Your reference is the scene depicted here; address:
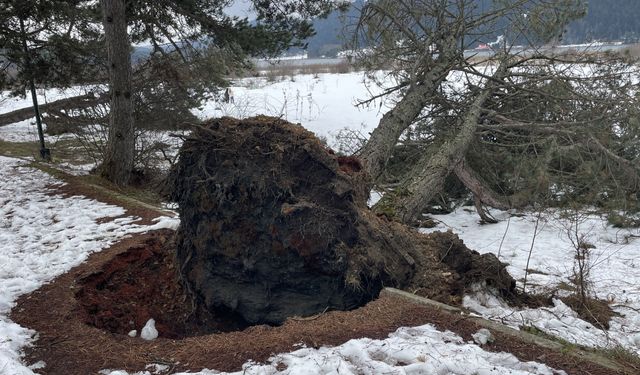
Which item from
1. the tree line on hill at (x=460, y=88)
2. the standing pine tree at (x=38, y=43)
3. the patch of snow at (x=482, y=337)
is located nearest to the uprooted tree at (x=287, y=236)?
the patch of snow at (x=482, y=337)

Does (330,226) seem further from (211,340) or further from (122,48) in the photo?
(122,48)

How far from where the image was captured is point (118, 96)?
785 cm

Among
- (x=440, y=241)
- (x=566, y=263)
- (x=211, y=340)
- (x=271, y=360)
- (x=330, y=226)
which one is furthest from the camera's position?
(x=566, y=263)

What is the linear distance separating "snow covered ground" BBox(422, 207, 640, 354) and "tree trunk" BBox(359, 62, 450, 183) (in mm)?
1643

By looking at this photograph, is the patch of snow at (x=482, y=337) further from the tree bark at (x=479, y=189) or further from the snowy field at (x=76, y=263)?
the tree bark at (x=479, y=189)

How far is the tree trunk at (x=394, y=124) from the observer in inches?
239

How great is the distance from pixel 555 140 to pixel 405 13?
9.61 feet

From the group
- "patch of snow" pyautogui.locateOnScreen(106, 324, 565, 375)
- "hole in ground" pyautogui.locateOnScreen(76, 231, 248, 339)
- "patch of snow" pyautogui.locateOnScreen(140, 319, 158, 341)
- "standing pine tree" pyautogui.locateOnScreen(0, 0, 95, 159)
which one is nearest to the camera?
"patch of snow" pyautogui.locateOnScreen(106, 324, 565, 375)

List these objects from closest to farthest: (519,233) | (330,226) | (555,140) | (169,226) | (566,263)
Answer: (330,226)
(169,226)
(566,263)
(555,140)
(519,233)

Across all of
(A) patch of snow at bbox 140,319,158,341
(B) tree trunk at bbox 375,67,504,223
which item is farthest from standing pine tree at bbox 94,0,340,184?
(A) patch of snow at bbox 140,319,158,341

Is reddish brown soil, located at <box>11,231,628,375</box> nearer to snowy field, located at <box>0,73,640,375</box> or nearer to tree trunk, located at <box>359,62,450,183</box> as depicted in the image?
snowy field, located at <box>0,73,640,375</box>

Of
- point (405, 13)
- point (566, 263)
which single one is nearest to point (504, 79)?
point (405, 13)

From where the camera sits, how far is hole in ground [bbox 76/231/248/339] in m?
4.04

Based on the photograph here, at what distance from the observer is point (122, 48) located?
7625 mm
